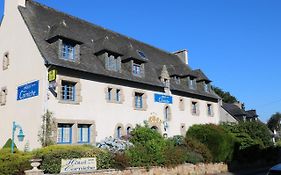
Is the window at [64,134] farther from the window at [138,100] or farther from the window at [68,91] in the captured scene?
the window at [138,100]

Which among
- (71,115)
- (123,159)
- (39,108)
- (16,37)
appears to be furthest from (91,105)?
(16,37)

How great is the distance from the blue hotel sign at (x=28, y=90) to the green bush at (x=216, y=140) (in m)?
11.8

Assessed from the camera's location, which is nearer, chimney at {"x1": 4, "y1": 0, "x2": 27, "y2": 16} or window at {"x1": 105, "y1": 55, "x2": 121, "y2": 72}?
chimney at {"x1": 4, "y1": 0, "x2": 27, "y2": 16}

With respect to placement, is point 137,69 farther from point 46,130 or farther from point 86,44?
point 46,130

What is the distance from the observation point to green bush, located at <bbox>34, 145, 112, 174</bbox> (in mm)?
14961

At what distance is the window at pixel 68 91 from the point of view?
20047mm

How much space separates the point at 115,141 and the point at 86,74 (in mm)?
4560

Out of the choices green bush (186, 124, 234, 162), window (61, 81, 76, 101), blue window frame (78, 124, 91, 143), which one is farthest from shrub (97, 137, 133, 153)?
green bush (186, 124, 234, 162)

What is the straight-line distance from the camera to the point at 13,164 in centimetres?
1464

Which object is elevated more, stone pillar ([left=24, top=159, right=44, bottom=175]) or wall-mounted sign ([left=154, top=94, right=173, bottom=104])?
wall-mounted sign ([left=154, top=94, right=173, bottom=104])

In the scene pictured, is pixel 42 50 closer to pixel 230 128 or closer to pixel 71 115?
pixel 71 115

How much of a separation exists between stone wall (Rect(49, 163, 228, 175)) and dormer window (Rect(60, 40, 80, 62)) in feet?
25.0

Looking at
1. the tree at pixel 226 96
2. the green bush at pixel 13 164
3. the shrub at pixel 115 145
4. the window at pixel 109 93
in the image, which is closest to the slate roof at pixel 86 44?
the window at pixel 109 93

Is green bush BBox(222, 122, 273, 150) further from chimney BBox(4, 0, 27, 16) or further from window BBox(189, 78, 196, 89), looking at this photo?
chimney BBox(4, 0, 27, 16)
